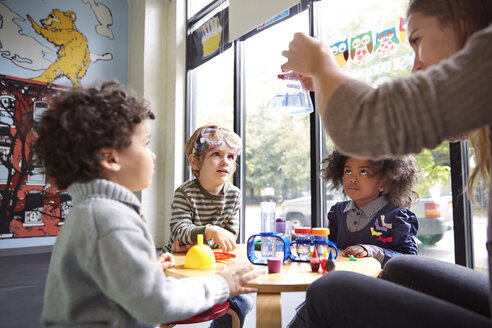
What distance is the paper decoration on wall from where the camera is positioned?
412 centimetres

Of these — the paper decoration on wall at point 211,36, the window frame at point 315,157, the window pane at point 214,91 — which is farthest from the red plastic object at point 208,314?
the paper decoration on wall at point 211,36

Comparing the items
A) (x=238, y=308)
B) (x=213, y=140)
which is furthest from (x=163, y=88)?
(x=238, y=308)

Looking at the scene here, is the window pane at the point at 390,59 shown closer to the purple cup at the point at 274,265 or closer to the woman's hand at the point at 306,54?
the woman's hand at the point at 306,54

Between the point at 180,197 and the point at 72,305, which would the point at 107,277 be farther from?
the point at 180,197

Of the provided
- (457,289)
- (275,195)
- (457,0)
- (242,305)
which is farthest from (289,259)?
(275,195)

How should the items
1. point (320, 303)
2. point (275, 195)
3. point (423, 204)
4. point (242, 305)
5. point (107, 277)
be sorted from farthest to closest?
1. point (275, 195)
2. point (423, 204)
3. point (242, 305)
4. point (320, 303)
5. point (107, 277)

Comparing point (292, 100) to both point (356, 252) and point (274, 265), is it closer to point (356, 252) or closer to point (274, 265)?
point (356, 252)

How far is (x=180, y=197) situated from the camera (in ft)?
5.89

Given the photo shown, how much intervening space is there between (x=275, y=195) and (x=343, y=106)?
278 centimetres

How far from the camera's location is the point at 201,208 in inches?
72.1

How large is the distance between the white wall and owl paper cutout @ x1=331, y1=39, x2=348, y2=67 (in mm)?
2591

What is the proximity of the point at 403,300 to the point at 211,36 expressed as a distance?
4023mm

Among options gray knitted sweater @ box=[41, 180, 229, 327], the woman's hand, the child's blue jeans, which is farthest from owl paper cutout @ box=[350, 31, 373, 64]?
gray knitted sweater @ box=[41, 180, 229, 327]

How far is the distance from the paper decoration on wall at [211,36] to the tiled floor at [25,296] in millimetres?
2896
